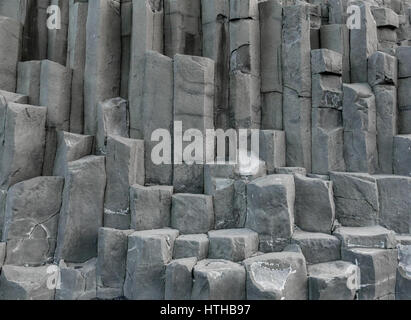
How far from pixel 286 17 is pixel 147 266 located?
4541 millimetres

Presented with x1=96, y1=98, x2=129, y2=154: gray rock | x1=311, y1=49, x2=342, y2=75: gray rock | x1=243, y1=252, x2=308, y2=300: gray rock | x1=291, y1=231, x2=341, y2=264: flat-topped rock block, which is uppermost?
x1=311, y1=49, x2=342, y2=75: gray rock

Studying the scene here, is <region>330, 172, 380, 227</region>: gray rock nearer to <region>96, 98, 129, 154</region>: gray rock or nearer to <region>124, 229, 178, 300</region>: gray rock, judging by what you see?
<region>124, 229, 178, 300</region>: gray rock

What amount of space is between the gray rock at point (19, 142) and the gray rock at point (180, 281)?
2742mm

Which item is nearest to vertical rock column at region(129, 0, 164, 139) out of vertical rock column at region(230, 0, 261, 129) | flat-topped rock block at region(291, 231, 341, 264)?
vertical rock column at region(230, 0, 261, 129)

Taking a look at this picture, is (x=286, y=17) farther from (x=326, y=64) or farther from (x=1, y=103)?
(x=1, y=103)

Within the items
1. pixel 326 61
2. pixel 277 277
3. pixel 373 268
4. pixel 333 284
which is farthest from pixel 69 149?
pixel 373 268

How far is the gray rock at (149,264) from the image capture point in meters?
4.36

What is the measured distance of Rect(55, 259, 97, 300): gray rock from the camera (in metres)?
4.59

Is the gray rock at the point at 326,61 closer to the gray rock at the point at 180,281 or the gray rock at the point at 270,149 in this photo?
the gray rock at the point at 270,149

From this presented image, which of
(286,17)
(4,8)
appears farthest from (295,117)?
(4,8)

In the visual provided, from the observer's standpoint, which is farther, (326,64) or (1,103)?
(326,64)

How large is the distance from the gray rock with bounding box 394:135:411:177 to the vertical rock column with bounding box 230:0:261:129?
87.2 inches

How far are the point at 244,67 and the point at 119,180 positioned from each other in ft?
8.92
